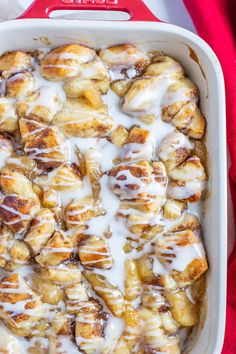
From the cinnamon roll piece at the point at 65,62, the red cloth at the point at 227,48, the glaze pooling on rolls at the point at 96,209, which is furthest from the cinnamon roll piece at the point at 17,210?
the red cloth at the point at 227,48

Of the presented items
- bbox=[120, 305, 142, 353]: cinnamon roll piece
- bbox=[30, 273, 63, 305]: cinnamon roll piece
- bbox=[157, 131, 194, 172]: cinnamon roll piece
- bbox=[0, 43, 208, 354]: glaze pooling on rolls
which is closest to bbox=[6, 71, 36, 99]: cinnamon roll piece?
bbox=[0, 43, 208, 354]: glaze pooling on rolls

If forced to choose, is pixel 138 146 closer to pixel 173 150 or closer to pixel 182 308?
pixel 173 150

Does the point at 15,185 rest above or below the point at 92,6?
below

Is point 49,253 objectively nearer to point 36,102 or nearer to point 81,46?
point 36,102

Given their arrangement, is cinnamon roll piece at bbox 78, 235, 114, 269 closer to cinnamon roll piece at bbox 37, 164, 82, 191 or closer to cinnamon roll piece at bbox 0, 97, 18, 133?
cinnamon roll piece at bbox 37, 164, 82, 191

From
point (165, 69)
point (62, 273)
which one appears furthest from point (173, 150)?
point (62, 273)

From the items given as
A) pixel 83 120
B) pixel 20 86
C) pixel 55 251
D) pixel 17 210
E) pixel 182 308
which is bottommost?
pixel 182 308

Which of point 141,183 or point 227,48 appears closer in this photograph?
point 141,183
